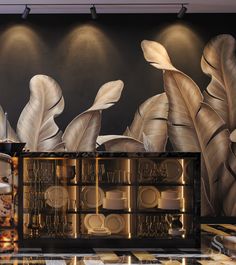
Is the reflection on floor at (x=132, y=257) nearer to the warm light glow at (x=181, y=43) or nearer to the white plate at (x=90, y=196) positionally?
the white plate at (x=90, y=196)

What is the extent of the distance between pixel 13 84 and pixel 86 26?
1352 millimetres

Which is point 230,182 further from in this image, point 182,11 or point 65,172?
point 65,172

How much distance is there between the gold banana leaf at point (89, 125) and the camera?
27.1 ft

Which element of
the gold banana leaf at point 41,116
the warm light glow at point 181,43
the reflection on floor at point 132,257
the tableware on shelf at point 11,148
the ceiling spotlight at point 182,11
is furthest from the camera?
the warm light glow at point 181,43

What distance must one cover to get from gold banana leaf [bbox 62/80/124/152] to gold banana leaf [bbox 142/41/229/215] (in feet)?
2.43

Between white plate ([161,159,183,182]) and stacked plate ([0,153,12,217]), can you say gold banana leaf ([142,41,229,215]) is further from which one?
stacked plate ([0,153,12,217])

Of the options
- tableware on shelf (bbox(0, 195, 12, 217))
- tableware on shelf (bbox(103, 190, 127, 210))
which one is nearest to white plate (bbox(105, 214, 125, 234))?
tableware on shelf (bbox(103, 190, 127, 210))

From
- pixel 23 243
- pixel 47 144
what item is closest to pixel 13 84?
pixel 47 144

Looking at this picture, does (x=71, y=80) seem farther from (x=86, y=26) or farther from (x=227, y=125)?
(x=227, y=125)

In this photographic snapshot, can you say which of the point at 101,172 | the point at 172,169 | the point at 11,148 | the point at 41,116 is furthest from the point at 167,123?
the point at 11,148

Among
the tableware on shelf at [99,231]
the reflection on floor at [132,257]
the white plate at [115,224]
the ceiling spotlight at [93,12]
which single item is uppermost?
the ceiling spotlight at [93,12]

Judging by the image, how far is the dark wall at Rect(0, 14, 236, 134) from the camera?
27.3ft

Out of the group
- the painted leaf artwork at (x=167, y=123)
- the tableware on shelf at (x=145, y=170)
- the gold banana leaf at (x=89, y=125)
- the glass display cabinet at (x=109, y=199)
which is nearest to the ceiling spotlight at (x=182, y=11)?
the painted leaf artwork at (x=167, y=123)

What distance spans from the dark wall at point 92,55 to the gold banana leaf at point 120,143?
0.30 ft
